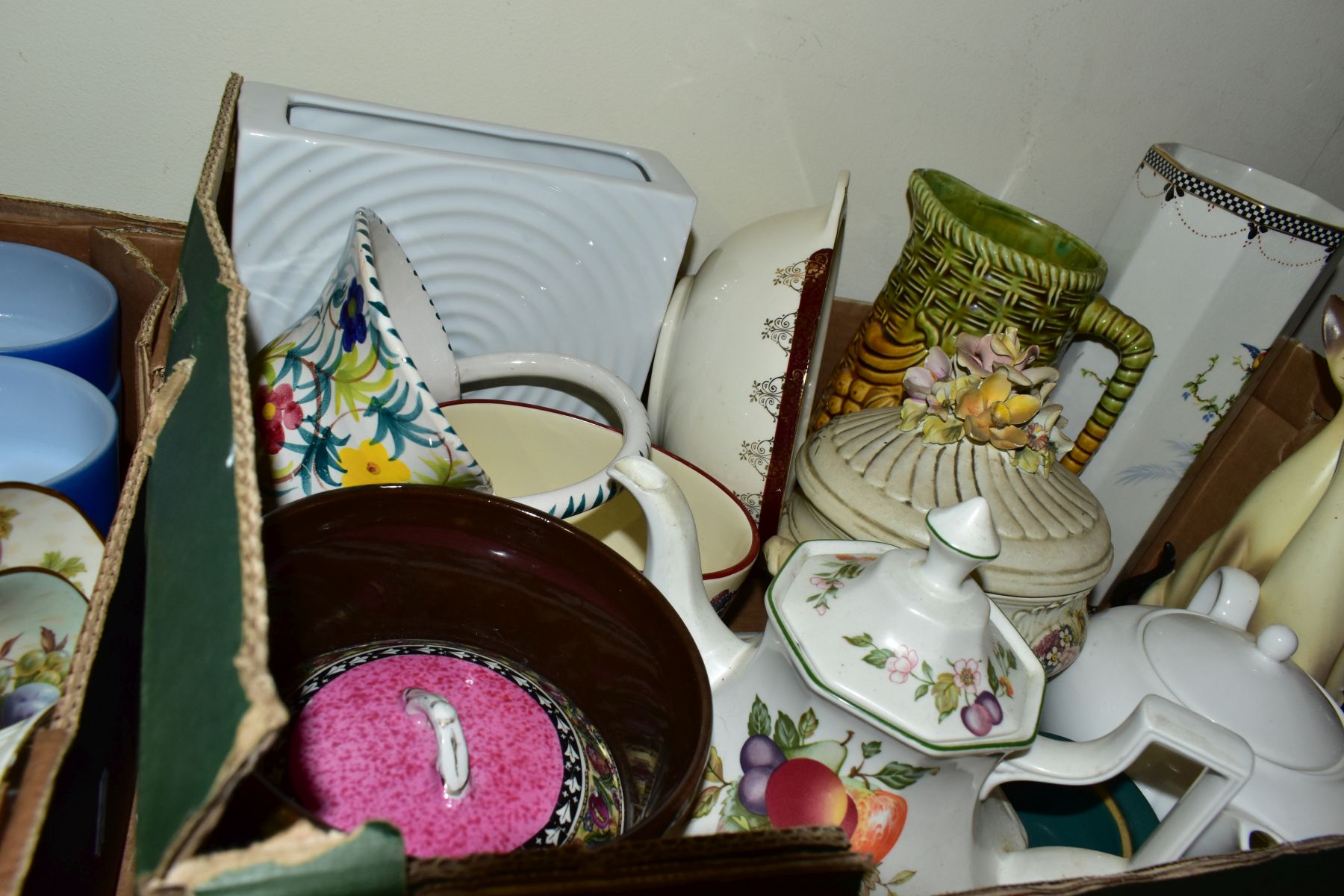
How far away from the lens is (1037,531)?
19.7 inches

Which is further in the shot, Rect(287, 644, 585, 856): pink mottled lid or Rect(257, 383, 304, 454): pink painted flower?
Rect(257, 383, 304, 454): pink painted flower

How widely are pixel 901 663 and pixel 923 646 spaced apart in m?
0.01

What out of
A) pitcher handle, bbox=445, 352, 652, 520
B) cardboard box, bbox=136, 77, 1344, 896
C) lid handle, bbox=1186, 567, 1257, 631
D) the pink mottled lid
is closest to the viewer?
cardboard box, bbox=136, 77, 1344, 896

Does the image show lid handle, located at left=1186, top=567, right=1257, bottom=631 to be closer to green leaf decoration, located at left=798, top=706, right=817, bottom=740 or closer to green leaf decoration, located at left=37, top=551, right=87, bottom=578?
green leaf decoration, located at left=798, top=706, right=817, bottom=740

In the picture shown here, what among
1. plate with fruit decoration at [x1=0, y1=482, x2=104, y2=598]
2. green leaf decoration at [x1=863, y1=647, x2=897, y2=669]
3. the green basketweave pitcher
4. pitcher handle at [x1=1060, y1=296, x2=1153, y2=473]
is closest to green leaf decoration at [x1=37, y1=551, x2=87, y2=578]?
plate with fruit decoration at [x1=0, y1=482, x2=104, y2=598]

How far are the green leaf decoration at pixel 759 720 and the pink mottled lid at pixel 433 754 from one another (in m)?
0.08

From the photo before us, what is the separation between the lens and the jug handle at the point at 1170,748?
0.37 metres

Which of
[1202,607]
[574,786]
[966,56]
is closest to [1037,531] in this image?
[1202,607]

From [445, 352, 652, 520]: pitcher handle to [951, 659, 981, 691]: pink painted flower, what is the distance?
0.18 metres

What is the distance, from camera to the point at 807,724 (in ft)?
1.27

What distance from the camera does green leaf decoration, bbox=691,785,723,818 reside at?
40cm

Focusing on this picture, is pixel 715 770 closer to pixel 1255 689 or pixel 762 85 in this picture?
pixel 1255 689

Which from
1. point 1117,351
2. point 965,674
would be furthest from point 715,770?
point 1117,351

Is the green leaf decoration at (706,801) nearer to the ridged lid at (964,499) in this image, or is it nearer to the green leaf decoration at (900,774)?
the green leaf decoration at (900,774)
